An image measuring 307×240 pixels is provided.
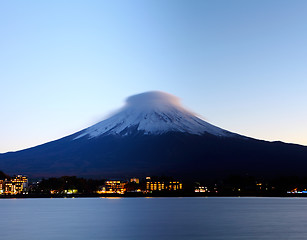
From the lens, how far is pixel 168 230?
160 ft

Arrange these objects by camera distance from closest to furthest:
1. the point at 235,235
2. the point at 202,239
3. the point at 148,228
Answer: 1. the point at 202,239
2. the point at 235,235
3. the point at 148,228

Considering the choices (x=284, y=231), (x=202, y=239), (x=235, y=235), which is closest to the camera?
(x=202, y=239)

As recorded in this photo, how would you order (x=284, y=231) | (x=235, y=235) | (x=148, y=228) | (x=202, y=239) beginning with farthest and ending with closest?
(x=148, y=228), (x=284, y=231), (x=235, y=235), (x=202, y=239)

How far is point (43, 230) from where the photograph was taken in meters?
49.5

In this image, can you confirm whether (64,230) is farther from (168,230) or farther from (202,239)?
(202,239)

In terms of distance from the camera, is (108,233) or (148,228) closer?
(108,233)

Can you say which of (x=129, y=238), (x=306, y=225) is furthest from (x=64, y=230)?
(x=306, y=225)

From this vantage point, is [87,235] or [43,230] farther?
[43,230]

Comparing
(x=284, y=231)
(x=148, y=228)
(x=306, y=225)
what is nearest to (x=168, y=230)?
(x=148, y=228)

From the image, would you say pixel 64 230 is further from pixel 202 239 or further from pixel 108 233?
pixel 202 239

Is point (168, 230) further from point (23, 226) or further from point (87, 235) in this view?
point (23, 226)

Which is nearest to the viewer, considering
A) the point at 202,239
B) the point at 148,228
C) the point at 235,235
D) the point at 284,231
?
the point at 202,239

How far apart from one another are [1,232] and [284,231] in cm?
2507

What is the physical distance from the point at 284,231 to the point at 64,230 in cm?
1973
